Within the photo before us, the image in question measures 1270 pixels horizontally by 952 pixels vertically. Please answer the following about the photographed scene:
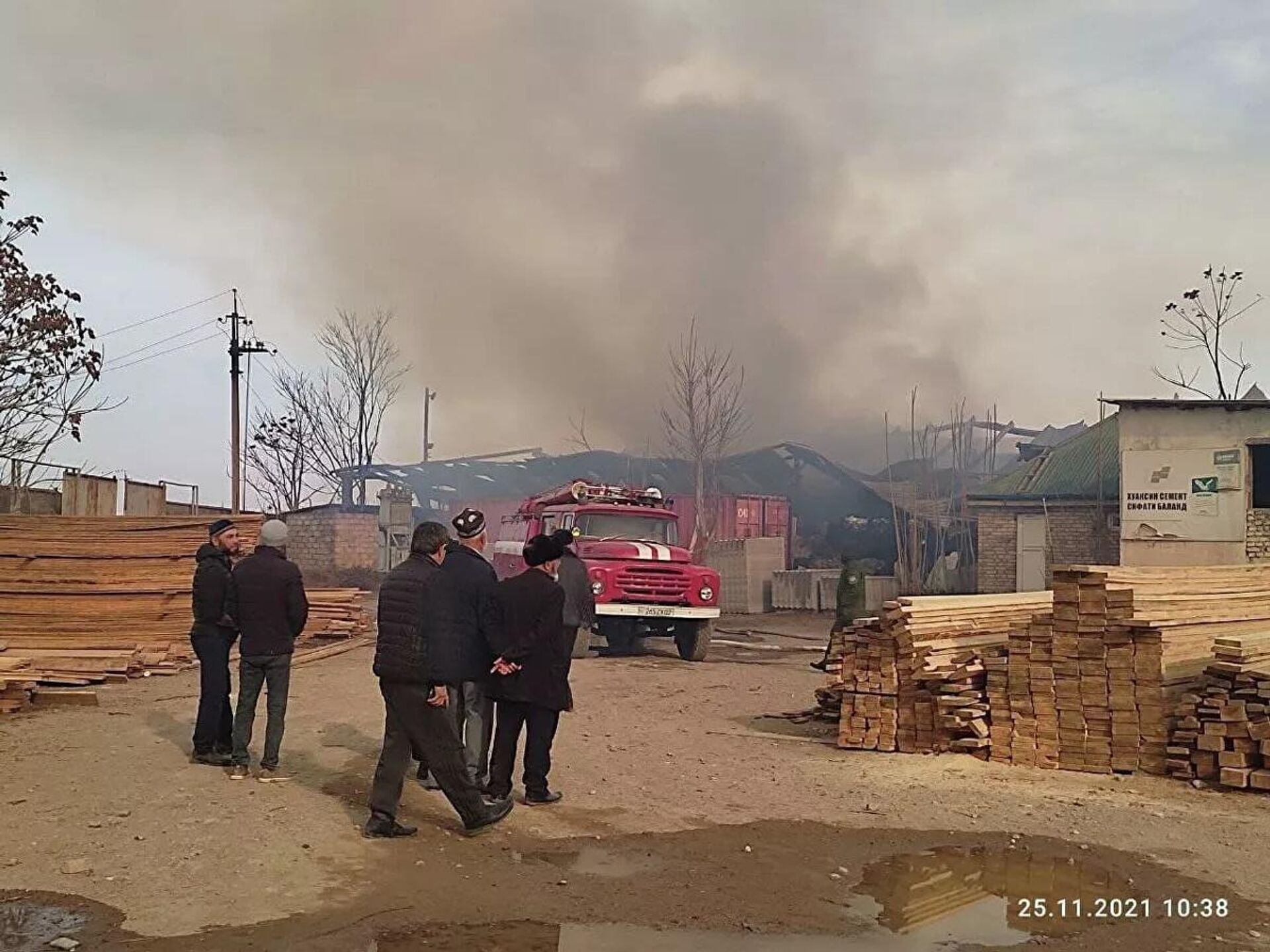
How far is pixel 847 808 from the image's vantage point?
7273 millimetres

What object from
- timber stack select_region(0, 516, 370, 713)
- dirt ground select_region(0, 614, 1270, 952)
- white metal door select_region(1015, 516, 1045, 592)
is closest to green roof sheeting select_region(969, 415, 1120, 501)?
white metal door select_region(1015, 516, 1045, 592)

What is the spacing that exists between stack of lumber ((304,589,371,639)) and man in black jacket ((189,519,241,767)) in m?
9.50

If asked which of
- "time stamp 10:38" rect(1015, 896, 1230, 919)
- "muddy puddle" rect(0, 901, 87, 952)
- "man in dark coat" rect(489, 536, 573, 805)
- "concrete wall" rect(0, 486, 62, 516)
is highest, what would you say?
"concrete wall" rect(0, 486, 62, 516)

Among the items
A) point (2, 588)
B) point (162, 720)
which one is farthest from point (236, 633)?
point (2, 588)

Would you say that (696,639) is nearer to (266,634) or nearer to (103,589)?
(103,589)

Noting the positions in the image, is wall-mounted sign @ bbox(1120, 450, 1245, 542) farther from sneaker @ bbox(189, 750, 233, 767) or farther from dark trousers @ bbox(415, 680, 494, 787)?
sneaker @ bbox(189, 750, 233, 767)

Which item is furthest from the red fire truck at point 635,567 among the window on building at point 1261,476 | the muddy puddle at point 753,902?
the window on building at point 1261,476

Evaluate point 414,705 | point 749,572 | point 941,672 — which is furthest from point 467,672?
point 749,572

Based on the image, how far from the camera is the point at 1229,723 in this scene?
25.7 feet

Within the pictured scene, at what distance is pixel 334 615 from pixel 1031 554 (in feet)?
54.5

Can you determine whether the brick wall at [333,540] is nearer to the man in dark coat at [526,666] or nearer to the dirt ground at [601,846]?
the dirt ground at [601,846]

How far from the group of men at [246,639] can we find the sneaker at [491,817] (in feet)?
6.32

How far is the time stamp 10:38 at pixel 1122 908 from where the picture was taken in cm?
520

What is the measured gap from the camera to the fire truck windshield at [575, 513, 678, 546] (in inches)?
664
